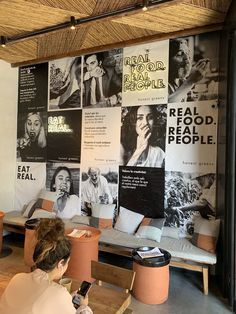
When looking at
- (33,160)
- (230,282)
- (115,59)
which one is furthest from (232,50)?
(33,160)

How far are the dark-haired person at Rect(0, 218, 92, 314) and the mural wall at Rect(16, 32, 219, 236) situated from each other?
243 cm

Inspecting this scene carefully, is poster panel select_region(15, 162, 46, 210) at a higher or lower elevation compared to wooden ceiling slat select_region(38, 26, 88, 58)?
lower

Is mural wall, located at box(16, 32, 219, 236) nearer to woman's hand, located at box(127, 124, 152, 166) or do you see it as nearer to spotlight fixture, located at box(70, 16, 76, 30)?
woman's hand, located at box(127, 124, 152, 166)

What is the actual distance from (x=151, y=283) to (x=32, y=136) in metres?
3.27

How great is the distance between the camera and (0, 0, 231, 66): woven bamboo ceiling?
2822mm

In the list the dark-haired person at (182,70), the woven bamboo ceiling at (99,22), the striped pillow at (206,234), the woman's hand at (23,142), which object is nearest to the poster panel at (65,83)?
the woven bamboo ceiling at (99,22)

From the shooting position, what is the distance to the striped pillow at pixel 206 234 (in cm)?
315

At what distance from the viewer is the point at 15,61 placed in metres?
4.78

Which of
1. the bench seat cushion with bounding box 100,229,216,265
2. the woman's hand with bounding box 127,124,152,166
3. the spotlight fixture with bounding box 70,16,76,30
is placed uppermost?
the spotlight fixture with bounding box 70,16,76,30

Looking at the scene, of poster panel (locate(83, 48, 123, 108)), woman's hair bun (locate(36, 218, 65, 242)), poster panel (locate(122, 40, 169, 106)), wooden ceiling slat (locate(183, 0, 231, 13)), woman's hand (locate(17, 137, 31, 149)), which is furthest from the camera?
woman's hand (locate(17, 137, 31, 149))

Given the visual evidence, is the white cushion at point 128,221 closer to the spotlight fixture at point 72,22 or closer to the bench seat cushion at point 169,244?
the bench seat cushion at point 169,244

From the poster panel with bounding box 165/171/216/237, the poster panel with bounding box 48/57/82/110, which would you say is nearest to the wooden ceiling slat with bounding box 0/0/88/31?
the poster panel with bounding box 48/57/82/110

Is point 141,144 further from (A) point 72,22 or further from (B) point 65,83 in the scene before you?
(A) point 72,22

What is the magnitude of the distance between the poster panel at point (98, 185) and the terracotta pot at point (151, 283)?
4.69ft
